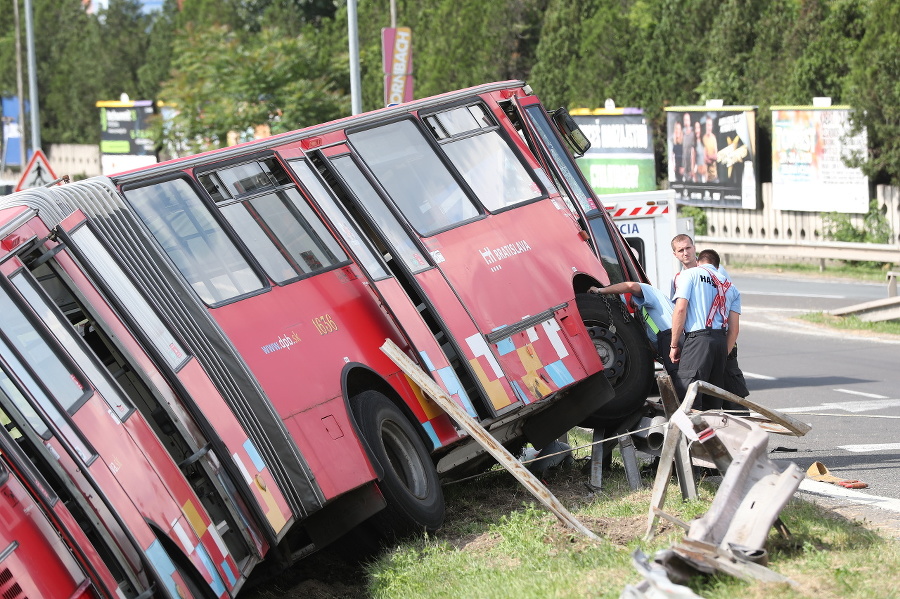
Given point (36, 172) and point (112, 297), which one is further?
point (36, 172)

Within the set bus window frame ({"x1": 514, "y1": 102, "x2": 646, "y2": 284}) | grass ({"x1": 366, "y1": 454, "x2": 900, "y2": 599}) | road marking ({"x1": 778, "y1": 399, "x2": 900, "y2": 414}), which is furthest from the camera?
road marking ({"x1": 778, "y1": 399, "x2": 900, "y2": 414})

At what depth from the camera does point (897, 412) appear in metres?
14.8

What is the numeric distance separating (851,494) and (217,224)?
5.18 meters

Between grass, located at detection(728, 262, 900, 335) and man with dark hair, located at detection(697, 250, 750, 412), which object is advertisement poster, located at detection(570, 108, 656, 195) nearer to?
grass, located at detection(728, 262, 900, 335)

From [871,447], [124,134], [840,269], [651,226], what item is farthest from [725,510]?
[124,134]

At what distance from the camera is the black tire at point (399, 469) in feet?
30.8

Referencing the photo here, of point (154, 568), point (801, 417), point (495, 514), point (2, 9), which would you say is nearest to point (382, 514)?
point (495, 514)

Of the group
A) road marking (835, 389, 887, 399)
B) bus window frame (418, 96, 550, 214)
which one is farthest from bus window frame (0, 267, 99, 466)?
road marking (835, 389, 887, 399)

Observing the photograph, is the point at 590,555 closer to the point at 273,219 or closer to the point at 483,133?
the point at 273,219

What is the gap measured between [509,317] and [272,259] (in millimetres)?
2191

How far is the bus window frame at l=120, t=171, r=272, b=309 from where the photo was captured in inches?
349

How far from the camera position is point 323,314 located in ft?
31.6

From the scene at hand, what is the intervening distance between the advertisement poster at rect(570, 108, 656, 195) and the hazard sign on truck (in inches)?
753

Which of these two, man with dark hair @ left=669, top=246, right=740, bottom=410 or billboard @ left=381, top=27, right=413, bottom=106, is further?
billboard @ left=381, top=27, right=413, bottom=106
